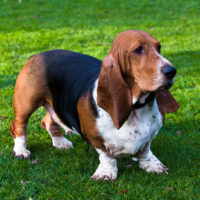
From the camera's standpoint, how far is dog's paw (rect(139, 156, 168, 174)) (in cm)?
399

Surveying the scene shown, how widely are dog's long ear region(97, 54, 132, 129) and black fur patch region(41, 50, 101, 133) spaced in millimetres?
551

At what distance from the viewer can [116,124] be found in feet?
10.9

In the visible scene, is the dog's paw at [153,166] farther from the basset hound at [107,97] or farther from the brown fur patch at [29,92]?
the brown fur patch at [29,92]

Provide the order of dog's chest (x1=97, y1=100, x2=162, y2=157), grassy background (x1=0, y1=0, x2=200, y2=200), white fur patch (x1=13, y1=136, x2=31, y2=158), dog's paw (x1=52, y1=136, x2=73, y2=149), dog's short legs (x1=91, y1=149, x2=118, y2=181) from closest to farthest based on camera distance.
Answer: dog's chest (x1=97, y1=100, x2=162, y2=157)
grassy background (x1=0, y1=0, x2=200, y2=200)
dog's short legs (x1=91, y1=149, x2=118, y2=181)
white fur patch (x1=13, y1=136, x2=31, y2=158)
dog's paw (x1=52, y1=136, x2=73, y2=149)

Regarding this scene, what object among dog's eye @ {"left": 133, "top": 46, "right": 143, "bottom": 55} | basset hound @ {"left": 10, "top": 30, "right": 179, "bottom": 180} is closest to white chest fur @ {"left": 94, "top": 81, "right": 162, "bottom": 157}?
basset hound @ {"left": 10, "top": 30, "right": 179, "bottom": 180}

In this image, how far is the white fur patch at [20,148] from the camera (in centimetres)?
443

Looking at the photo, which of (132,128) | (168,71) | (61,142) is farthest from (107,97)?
(61,142)

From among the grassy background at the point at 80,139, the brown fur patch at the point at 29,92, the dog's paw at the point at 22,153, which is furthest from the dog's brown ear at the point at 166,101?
the dog's paw at the point at 22,153

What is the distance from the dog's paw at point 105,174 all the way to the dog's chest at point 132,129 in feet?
1.20

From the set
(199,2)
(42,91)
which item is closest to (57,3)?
(199,2)

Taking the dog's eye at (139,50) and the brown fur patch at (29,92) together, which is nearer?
the dog's eye at (139,50)

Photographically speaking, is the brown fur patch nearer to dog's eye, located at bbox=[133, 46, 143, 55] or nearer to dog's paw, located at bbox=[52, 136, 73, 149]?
dog's paw, located at bbox=[52, 136, 73, 149]

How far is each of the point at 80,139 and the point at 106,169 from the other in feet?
3.87

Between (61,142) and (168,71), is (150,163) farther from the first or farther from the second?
(168,71)
